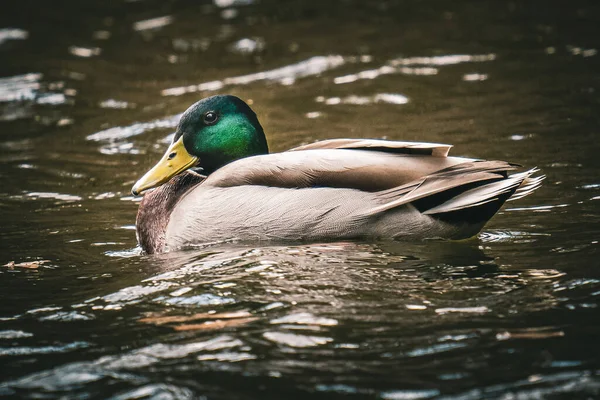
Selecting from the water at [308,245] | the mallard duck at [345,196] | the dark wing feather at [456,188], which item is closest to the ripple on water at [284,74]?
the water at [308,245]

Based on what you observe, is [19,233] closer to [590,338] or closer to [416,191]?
[416,191]

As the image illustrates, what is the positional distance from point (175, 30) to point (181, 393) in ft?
38.6

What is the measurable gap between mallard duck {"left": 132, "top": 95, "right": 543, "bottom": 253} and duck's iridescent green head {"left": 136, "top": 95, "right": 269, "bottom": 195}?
1.65 feet

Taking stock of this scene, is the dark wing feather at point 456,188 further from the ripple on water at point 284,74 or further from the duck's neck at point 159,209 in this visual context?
the ripple on water at point 284,74

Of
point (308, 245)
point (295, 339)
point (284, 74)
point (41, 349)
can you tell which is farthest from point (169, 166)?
point (284, 74)

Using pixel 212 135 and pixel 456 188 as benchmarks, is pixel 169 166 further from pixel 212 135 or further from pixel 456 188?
pixel 456 188

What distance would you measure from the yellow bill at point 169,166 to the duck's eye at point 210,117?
24 centimetres

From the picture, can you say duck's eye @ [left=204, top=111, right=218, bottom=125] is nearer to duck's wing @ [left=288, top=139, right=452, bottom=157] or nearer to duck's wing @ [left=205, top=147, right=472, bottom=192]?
duck's wing @ [left=205, top=147, right=472, bottom=192]

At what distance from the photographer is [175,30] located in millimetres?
14875

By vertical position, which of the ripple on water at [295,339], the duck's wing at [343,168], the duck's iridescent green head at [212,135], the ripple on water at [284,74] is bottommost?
the ripple on water at [295,339]

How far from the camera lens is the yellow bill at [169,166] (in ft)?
21.5

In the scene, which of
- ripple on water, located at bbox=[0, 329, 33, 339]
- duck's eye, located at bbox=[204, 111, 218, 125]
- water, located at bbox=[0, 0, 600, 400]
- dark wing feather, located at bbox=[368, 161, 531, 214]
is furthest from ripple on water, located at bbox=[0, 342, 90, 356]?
duck's eye, located at bbox=[204, 111, 218, 125]

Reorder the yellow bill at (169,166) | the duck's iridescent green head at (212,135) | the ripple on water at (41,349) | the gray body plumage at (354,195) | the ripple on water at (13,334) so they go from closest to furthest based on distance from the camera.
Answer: the ripple on water at (41,349) < the ripple on water at (13,334) < the gray body plumage at (354,195) < the yellow bill at (169,166) < the duck's iridescent green head at (212,135)

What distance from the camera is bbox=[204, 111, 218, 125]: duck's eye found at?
21.9 ft
